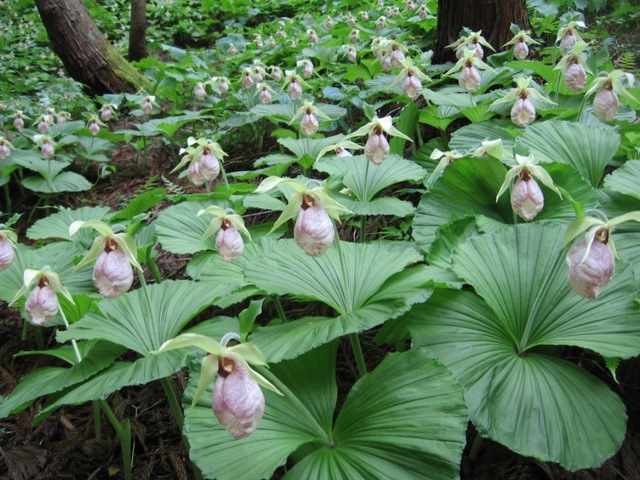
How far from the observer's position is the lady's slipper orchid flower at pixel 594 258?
114 cm

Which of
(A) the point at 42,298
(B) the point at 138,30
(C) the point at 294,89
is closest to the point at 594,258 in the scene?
(A) the point at 42,298

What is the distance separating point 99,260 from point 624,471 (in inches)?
72.4

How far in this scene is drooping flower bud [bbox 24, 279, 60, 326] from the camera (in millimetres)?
1779

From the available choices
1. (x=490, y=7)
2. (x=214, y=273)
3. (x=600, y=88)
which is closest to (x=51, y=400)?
(x=214, y=273)

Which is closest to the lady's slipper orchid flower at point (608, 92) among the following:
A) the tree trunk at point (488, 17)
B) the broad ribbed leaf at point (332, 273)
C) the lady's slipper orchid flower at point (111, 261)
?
the broad ribbed leaf at point (332, 273)

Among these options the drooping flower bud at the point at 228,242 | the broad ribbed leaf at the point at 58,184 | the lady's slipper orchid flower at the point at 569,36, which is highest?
the lady's slipper orchid flower at the point at 569,36

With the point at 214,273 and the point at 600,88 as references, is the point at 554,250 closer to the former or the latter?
the point at 600,88

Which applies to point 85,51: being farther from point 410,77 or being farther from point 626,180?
point 626,180

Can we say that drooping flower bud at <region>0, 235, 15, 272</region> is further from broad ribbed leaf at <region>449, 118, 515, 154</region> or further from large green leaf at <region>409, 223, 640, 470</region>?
broad ribbed leaf at <region>449, 118, 515, 154</region>

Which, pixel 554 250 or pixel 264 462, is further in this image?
pixel 554 250

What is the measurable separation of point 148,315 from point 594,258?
1.59 m

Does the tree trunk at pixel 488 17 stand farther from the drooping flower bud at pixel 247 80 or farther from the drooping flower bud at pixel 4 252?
the drooping flower bud at pixel 4 252

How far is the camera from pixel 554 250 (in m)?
1.54

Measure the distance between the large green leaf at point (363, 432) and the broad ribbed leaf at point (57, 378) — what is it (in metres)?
0.63
